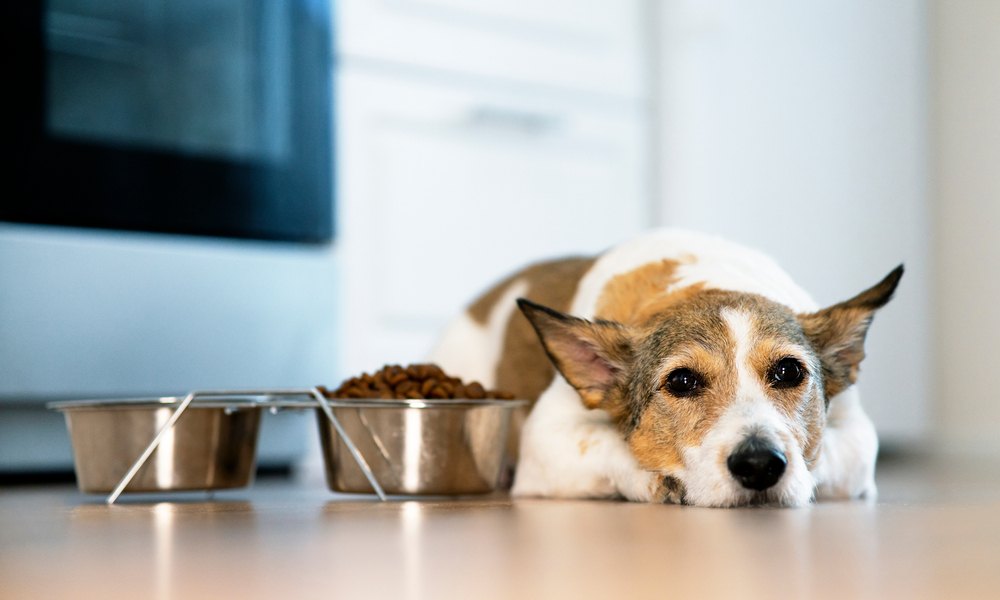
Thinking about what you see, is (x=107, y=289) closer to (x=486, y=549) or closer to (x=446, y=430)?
(x=446, y=430)

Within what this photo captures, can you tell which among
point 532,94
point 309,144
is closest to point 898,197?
point 532,94

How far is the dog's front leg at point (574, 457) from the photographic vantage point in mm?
1990

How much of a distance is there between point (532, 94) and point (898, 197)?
1755mm

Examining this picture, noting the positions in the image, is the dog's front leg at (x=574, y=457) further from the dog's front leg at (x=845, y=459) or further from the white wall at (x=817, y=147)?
the white wall at (x=817, y=147)

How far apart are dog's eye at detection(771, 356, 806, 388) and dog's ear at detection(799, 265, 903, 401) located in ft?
0.35

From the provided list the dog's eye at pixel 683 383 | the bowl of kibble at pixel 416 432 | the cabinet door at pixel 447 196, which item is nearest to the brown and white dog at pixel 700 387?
the dog's eye at pixel 683 383

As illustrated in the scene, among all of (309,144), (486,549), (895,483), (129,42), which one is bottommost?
(895,483)

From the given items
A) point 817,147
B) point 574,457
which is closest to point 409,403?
point 574,457

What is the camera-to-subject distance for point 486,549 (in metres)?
1.25

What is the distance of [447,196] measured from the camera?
345 cm

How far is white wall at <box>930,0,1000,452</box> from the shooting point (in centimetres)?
464

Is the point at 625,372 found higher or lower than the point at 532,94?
lower

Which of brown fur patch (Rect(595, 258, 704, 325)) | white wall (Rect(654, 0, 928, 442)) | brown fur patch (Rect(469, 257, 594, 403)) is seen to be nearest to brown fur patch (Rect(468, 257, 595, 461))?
brown fur patch (Rect(469, 257, 594, 403))

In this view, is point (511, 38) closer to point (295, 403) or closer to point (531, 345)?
point (531, 345)
